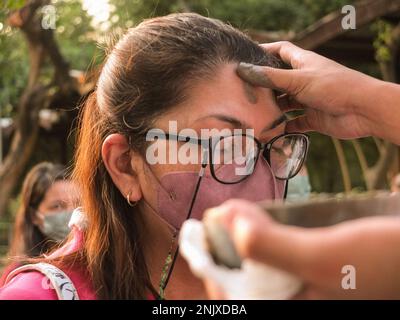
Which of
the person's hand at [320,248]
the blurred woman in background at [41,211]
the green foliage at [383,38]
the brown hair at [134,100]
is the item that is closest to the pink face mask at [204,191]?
the brown hair at [134,100]

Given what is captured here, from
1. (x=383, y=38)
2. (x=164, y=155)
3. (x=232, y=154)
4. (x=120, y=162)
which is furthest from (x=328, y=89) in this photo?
(x=383, y=38)

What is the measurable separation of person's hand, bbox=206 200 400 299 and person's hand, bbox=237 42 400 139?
3.02 feet

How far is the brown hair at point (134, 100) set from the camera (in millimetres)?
1611

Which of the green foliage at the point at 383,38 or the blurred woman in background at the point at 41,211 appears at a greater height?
the green foliage at the point at 383,38

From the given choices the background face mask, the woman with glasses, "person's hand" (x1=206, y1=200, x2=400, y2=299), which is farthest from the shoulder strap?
the background face mask

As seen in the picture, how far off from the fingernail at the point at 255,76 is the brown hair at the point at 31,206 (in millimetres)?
2797

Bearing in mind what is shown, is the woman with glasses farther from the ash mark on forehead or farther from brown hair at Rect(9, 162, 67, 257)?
brown hair at Rect(9, 162, 67, 257)

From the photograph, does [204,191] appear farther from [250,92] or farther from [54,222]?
[54,222]

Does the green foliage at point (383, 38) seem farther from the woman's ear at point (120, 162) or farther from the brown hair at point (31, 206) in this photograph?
the woman's ear at point (120, 162)

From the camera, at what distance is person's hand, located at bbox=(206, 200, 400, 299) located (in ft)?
2.26

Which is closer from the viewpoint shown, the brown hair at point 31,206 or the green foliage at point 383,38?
the brown hair at point 31,206

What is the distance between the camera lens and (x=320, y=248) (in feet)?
2.26

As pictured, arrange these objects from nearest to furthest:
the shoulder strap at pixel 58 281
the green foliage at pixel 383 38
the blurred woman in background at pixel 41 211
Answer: the shoulder strap at pixel 58 281, the blurred woman in background at pixel 41 211, the green foliage at pixel 383 38
